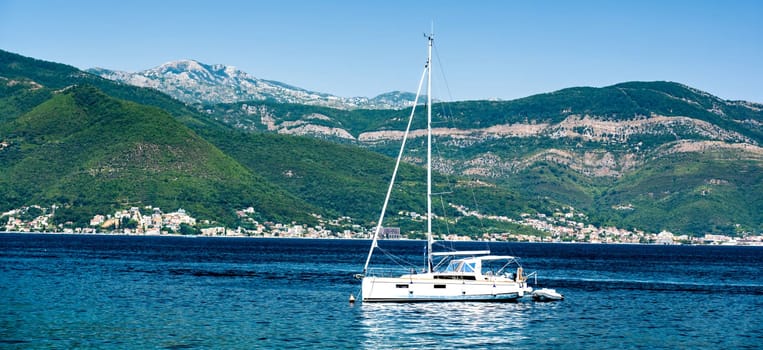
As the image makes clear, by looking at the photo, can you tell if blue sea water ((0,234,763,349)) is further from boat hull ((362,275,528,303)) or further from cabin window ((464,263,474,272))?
cabin window ((464,263,474,272))

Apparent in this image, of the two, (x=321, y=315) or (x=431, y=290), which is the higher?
(x=431, y=290)

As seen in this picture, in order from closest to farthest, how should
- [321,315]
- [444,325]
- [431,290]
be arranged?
[444,325] → [321,315] → [431,290]

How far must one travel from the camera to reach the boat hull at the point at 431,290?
90125 mm

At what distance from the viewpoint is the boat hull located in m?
Answer: 90.1

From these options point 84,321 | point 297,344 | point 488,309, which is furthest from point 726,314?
point 84,321

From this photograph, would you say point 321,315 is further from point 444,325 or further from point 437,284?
point 437,284

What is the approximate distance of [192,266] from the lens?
156m

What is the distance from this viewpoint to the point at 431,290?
9150 centimetres

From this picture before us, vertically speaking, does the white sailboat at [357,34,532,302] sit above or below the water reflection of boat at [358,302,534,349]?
above

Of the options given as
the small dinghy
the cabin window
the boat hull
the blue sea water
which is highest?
the cabin window

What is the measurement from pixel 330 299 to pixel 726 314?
1488 inches

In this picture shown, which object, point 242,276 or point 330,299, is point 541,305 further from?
point 242,276

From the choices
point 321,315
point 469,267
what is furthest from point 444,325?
point 469,267

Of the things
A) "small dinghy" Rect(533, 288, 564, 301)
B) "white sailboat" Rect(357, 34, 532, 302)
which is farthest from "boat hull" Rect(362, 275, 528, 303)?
"small dinghy" Rect(533, 288, 564, 301)
